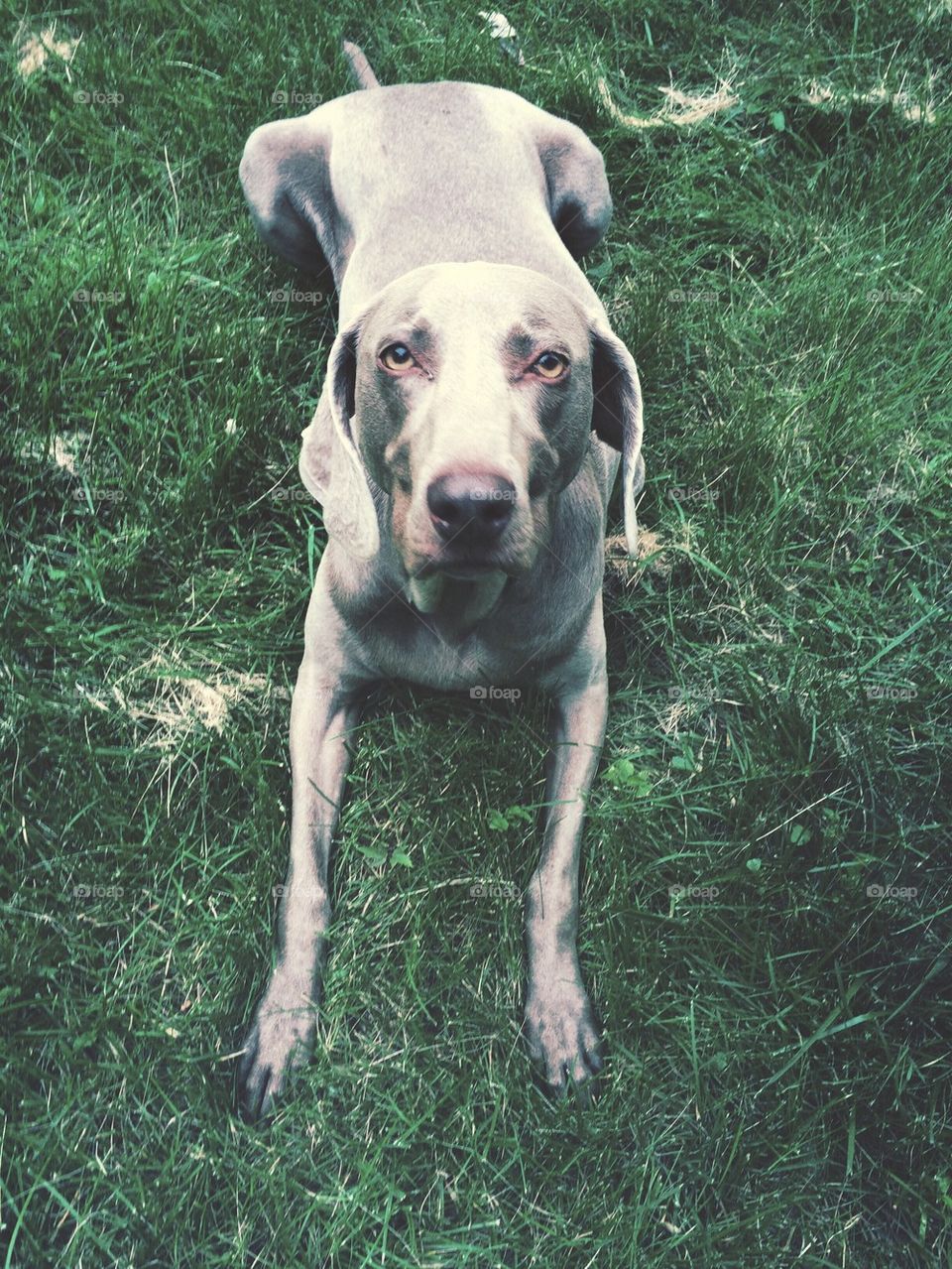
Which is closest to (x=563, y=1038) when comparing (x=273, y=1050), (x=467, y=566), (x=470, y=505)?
(x=273, y=1050)

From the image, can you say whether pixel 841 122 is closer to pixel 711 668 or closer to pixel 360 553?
pixel 711 668

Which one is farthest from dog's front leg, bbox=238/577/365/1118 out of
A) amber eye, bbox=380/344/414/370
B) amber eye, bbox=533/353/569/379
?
amber eye, bbox=533/353/569/379

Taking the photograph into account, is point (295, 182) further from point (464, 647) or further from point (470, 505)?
point (470, 505)

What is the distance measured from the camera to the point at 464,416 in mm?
2361

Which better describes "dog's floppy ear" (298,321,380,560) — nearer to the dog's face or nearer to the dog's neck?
the dog's face

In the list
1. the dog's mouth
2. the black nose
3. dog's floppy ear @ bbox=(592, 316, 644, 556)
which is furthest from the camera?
dog's floppy ear @ bbox=(592, 316, 644, 556)

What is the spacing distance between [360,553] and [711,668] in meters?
1.31

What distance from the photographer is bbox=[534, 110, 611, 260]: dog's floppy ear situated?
3848 millimetres

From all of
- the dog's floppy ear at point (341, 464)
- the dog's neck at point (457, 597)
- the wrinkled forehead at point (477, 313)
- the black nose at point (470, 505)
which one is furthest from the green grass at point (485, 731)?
the wrinkled forehead at point (477, 313)

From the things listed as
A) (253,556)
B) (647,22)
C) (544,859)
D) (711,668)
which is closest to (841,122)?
(647,22)

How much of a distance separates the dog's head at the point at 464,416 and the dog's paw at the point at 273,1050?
1.11 meters

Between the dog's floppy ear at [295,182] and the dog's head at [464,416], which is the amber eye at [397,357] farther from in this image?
the dog's floppy ear at [295,182]

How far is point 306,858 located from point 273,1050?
0.46 m

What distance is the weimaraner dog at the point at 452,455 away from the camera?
97.8 inches
